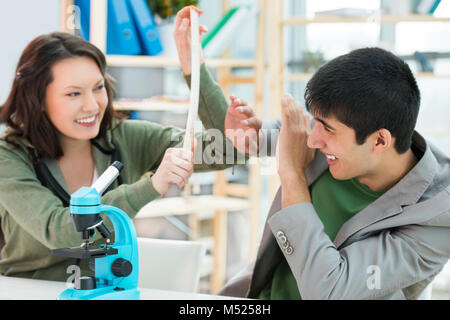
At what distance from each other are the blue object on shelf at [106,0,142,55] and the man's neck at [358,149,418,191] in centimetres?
66

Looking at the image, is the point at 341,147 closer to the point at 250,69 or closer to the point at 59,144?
the point at 59,144

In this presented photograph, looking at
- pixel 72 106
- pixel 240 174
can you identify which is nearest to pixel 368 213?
pixel 72 106

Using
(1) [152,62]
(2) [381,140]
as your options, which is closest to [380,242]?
(2) [381,140]

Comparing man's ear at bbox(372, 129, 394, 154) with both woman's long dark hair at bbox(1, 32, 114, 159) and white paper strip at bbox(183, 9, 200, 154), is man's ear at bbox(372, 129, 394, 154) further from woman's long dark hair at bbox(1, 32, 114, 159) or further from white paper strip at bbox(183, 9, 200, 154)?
woman's long dark hair at bbox(1, 32, 114, 159)

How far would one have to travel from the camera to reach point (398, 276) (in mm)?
820

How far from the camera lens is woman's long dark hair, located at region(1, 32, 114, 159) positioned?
2.96ft

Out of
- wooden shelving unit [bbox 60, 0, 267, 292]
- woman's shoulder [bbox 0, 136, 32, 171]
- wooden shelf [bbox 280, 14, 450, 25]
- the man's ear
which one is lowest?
wooden shelving unit [bbox 60, 0, 267, 292]

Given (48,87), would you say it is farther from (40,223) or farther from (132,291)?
(132,291)

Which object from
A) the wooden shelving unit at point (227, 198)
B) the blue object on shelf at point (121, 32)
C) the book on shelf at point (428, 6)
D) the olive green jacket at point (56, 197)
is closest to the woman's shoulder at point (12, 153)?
the olive green jacket at point (56, 197)

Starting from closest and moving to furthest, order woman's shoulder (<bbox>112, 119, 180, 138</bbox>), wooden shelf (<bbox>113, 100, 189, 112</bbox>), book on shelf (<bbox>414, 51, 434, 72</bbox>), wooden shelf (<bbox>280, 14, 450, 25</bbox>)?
woman's shoulder (<bbox>112, 119, 180, 138</bbox>) → wooden shelf (<bbox>113, 100, 189, 112</bbox>) → wooden shelf (<bbox>280, 14, 450, 25</bbox>) → book on shelf (<bbox>414, 51, 434, 72</bbox>)

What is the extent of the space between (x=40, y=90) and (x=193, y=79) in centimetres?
27

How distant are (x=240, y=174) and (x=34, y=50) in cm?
142

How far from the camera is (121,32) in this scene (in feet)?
4.39

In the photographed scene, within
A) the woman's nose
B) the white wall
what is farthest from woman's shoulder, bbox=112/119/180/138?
the white wall
